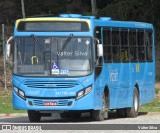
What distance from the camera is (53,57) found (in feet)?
77.1

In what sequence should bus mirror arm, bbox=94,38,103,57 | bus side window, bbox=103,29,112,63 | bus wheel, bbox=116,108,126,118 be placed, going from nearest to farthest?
1. bus mirror arm, bbox=94,38,103,57
2. bus side window, bbox=103,29,112,63
3. bus wheel, bbox=116,108,126,118

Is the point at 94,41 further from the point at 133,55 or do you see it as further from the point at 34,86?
the point at 133,55

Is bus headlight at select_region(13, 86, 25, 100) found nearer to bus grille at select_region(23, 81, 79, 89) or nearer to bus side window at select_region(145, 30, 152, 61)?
bus grille at select_region(23, 81, 79, 89)

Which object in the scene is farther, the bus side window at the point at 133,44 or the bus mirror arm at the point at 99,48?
the bus side window at the point at 133,44

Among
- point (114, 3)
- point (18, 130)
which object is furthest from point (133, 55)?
point (114, 3)

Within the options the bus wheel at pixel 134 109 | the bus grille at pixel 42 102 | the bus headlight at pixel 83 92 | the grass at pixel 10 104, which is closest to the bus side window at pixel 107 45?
the bus headlight at pixel 83 92

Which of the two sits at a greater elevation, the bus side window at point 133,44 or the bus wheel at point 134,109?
the bus side window at point 133,44

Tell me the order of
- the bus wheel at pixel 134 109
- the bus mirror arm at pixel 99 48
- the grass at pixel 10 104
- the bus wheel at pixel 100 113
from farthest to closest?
1. the grass at pixel 10 104
2. the bus wheel at pixel 134 109
3. the bus wheel at pixel 100 113
4. the bus mirror arm at pixel 99 48

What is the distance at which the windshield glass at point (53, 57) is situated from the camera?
922 inches

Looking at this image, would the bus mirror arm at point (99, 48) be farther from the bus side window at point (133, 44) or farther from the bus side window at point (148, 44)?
the bus side window at point (148, 44)

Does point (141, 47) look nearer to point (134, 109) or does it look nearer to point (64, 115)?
point (134, 109)

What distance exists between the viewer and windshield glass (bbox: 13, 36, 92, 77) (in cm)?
2341

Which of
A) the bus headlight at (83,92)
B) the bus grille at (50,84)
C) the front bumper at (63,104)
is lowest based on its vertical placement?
the front bumper at (63,104)

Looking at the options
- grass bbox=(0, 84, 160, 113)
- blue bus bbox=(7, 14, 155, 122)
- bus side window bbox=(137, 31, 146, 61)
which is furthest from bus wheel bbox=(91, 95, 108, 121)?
grass bbox=(0, 84, 160, 113)
